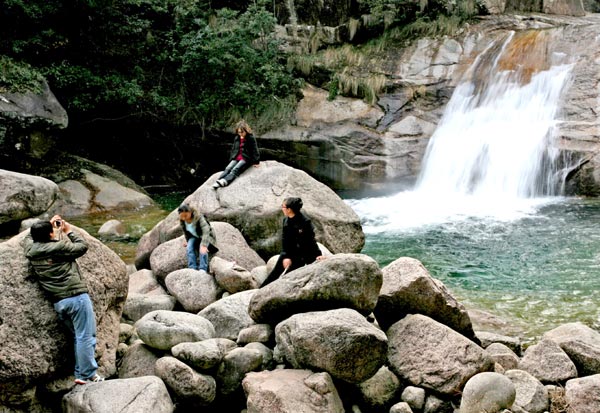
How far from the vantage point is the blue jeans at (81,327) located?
5.82 metres

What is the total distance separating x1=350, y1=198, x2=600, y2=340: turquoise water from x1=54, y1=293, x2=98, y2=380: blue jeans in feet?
18.5

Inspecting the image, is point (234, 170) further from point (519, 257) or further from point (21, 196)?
point (519, 257)

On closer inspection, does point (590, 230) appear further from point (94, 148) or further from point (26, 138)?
point (94, 148)

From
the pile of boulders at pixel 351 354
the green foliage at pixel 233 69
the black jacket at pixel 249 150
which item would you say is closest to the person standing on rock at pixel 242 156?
the black jacket at pixel 249 150

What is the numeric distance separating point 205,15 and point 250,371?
18.1m

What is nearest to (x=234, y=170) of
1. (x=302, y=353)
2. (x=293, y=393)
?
(x=302, y=353)

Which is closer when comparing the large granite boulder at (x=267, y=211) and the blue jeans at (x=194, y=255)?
the blue jeans at (x=194, y=255)

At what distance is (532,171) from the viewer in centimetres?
1695

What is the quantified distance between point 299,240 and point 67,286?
9.25 ft

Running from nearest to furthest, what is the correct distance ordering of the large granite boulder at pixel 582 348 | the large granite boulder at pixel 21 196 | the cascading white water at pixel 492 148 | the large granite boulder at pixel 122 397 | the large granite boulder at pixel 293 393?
the large granite boulder at pixel 122 397 < the large granite boulder at pixel 293 393 < the large granite boulder at pixel 582 348 < the large granite boulder at pixel 21 196 < the cascading white water at pixel 492 148

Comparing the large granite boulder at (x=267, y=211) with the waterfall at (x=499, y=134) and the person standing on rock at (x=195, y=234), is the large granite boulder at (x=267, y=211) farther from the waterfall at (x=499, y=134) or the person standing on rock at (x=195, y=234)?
the waterfall at (x=499, y=134)

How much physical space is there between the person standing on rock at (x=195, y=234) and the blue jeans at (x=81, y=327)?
10.5 ft

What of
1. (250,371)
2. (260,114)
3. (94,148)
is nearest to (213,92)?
(260,114)

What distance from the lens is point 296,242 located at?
7.46m
